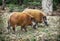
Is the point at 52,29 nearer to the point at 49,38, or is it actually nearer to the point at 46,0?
the point at 49,38

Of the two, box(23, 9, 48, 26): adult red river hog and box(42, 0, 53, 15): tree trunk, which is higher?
box(23, 9, 48, 26): adult red river hog

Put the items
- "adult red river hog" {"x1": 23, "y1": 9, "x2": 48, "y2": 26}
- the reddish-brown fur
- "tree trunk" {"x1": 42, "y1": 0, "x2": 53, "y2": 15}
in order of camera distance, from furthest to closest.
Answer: "tree trunk" {"x1": 42, "y1": 0, "x2": 53, "y2": 15}
"adult red river hog" {"x1": 23, "y1": 9, "x2": 48, "y2": 26}
the reddish-brown fur

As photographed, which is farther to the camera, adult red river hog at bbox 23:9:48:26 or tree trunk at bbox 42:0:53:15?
tree trunk at bbox 42:0:53:15

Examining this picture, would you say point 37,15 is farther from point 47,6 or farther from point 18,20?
point 47,6

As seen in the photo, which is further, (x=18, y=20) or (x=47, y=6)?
(x=47, y=6)

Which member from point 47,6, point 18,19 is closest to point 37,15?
point 18,19

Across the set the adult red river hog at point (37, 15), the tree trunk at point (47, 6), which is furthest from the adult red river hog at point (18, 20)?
the tree trunk at point (47, 6)

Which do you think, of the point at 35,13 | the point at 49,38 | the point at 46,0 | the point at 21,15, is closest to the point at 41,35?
the point at 49,38

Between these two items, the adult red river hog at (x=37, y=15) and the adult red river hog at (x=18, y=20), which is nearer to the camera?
the adult red river hog at (x=18, y=20)

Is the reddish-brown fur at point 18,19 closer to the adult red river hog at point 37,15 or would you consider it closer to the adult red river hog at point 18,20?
the adult red river hog at point 18,20

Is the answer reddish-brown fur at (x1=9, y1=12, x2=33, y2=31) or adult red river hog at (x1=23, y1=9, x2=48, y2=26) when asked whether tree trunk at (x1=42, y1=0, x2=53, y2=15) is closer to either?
adult red river hog at (x1=23, y1=9, x2=48, y2=26)

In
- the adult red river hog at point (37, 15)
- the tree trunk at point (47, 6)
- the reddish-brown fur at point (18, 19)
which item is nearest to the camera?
the reddish-brown fur at point (18, 19)

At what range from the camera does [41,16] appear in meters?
9.46

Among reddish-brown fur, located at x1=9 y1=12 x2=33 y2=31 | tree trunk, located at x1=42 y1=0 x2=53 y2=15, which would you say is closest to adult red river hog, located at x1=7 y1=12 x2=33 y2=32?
reddish-brown fur, located at x1=9 y1=12 x2=33 y2=31
